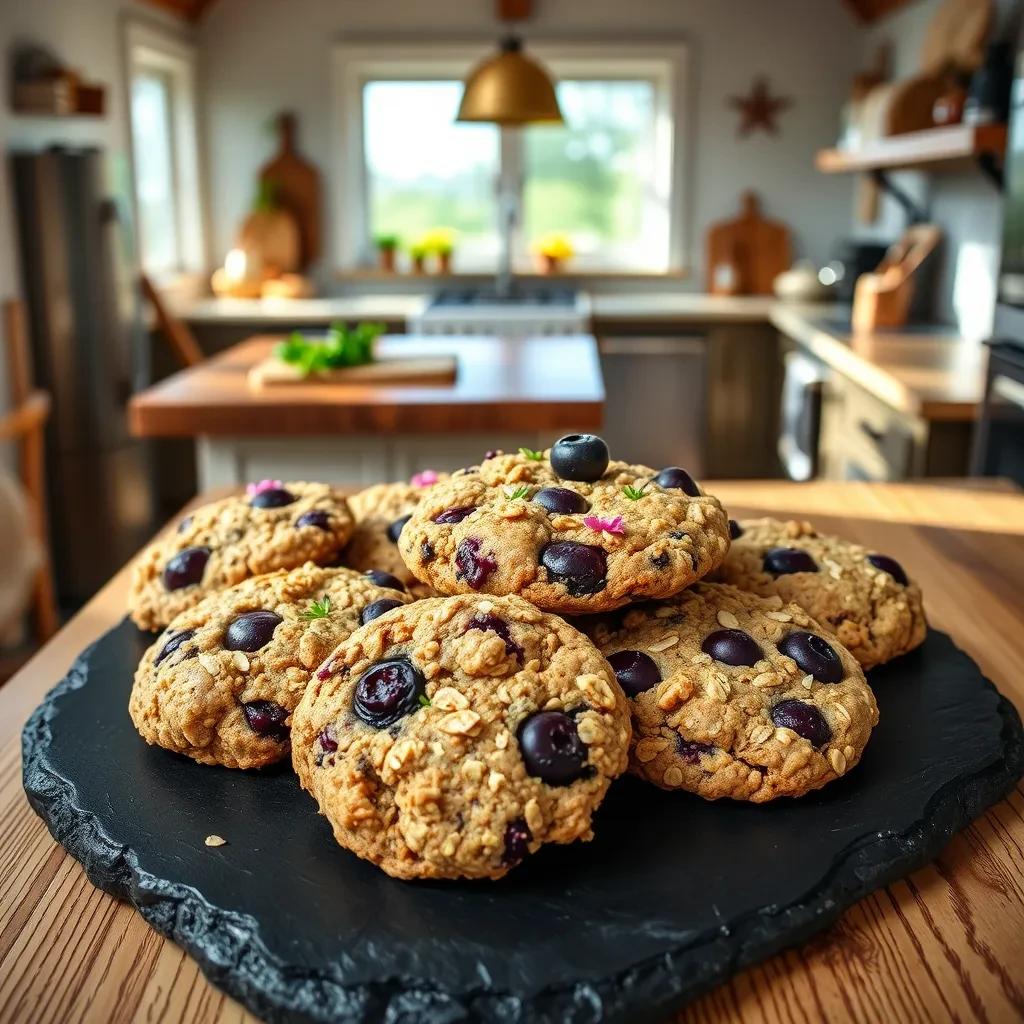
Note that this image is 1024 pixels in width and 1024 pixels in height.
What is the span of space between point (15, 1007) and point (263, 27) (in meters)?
5.05

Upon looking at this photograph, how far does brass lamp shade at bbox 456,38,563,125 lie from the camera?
3498mm

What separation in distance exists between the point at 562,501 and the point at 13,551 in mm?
2076

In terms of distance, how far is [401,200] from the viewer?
533cm

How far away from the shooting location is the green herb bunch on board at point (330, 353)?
2.71 metres

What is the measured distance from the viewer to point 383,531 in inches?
46.4

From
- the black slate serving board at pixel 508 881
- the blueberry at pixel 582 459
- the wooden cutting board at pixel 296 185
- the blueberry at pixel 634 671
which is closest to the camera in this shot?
the black slate serving board at pixel 508 881

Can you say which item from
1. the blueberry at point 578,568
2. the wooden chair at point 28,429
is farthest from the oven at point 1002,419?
the wooden chair at point 28,429

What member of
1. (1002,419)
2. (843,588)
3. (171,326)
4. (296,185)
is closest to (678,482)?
(843,588)

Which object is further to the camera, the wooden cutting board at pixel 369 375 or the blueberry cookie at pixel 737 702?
the wooden cutting board at pixel 369 375

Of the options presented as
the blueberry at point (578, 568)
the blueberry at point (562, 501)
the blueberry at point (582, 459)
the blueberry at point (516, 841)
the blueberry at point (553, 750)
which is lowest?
the blueberry at point (516, 841)

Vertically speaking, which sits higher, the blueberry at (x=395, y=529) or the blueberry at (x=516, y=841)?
the blueberry at (x=395, y=529)

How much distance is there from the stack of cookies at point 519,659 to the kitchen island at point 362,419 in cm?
130

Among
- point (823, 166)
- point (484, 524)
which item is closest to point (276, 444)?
point (484, 524)

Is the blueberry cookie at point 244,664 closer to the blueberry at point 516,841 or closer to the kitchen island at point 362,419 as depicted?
the blueberry at point 516,841
